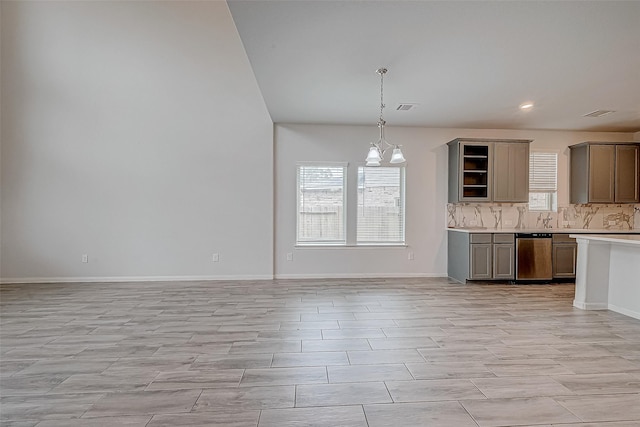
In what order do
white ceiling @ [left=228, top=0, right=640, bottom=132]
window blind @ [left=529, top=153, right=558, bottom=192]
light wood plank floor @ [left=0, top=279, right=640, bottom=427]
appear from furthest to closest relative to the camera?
window blind @ [left=529, top=153, right=558, bottom=192], white ceiling @ [left=228, top=0, right=640, bottom=132], light wood plank floor @ [left=0, top=279, right=640, bottom=427]

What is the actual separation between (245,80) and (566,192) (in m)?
6.10

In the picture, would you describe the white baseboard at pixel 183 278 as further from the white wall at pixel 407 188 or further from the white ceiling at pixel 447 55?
the white ceiling at pixel 447 55

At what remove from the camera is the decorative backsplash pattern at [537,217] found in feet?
20.2

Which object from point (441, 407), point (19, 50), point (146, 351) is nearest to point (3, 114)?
point (19, 50)

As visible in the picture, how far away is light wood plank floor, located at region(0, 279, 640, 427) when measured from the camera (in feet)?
6.48

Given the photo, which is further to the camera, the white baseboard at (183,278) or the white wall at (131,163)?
the white baseboard at (183,278)

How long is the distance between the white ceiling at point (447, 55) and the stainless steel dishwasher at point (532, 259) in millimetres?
1967

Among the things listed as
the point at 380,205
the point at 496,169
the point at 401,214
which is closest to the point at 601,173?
the point at 496,169

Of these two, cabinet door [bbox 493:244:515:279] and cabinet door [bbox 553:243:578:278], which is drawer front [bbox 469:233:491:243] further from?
cabinet door [bbox 553:243:578:278]

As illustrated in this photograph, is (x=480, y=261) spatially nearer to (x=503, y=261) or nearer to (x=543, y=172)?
(x=503, y=261)

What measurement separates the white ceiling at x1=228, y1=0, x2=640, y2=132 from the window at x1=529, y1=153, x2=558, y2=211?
1097 mm

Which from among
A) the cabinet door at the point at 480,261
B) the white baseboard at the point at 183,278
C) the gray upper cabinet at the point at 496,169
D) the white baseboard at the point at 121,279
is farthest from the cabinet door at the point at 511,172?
the white baseboard at the point at 121,279

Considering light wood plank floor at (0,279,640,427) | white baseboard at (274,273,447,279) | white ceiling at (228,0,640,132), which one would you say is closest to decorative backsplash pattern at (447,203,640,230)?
white baseboard at (274,273,447,279)

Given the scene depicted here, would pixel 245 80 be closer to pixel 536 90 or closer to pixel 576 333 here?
pixel 536 90
